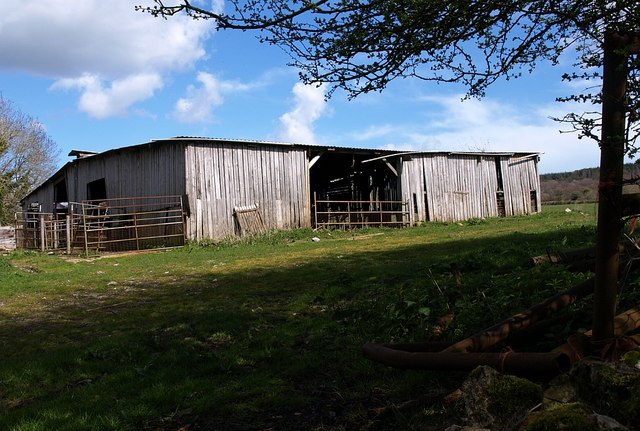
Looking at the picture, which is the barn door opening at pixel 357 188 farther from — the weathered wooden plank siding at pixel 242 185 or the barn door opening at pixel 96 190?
the barn door opening at pixel 96 190

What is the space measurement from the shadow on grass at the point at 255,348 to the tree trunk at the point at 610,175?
114cm

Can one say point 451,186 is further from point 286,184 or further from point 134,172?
point 134,172

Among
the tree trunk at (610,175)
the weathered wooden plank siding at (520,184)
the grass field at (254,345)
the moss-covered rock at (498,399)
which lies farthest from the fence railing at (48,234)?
the weathered wooden plank siding at (520,184)

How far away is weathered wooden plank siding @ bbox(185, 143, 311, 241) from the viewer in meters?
20.6

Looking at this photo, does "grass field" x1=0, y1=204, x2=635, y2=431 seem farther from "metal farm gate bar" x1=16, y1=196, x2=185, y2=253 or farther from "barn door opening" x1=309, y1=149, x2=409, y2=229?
"barn door opening" x1=309, y1=149, x2=409, y2=229

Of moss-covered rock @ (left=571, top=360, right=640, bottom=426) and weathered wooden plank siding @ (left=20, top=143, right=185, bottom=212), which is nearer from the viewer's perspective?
moss-covered rock @ (left=571, top=360, right=640, bottom=426)

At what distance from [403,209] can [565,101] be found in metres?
23.6

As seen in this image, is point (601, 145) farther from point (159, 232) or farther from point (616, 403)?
point (159, 232)

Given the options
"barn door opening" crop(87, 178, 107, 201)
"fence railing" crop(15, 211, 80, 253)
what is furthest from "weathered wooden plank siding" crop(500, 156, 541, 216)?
"fence railing" crop(15, 211, 80, 253)

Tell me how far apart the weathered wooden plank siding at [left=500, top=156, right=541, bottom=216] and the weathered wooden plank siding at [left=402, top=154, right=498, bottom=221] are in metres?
1.04

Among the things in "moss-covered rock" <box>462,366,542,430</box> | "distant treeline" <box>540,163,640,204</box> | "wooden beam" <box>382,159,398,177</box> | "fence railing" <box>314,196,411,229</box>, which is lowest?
"moss-covered rock" <box>462,366,542,430</box>

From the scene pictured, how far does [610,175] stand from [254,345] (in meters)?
3.99

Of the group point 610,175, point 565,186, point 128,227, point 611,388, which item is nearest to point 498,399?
point 611,388

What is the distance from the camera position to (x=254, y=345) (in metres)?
5.63
